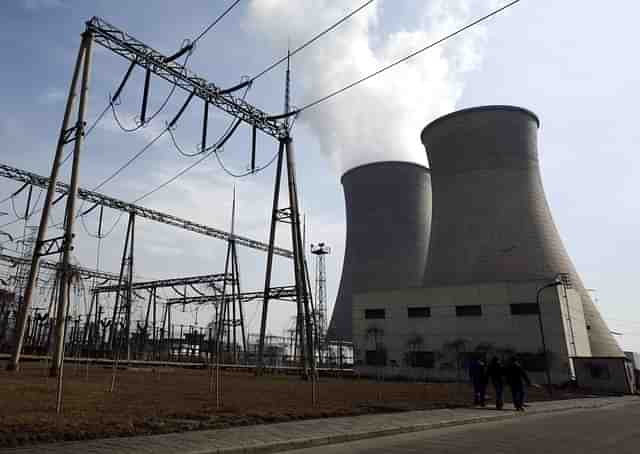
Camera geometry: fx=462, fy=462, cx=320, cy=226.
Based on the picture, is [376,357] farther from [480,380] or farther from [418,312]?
[480,380]

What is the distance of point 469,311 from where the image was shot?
3406 centimetres

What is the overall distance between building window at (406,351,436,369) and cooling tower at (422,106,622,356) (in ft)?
19.1

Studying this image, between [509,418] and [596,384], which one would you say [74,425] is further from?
[596,384]

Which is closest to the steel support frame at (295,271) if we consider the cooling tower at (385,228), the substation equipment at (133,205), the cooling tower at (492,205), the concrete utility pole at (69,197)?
the substation equipment at (133,205)

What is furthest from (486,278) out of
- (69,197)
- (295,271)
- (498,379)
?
(69,197)

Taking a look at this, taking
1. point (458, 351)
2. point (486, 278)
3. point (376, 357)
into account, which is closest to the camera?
point (486, 278)

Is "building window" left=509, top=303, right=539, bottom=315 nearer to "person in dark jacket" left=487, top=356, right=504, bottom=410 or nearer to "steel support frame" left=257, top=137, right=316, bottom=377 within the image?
"steel support frame" left=257, top=137, right=316, bottom=377

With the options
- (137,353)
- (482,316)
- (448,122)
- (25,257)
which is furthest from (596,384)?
(25,257)

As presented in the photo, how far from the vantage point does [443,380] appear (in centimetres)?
3309

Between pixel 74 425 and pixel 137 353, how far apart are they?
32.4 meters

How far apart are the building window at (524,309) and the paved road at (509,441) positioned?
24.6 metres

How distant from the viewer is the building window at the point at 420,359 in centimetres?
3497

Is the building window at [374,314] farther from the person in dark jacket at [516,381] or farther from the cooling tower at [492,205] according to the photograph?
the person in dark jacket at [516,381]

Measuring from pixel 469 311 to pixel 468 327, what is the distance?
3.98ft
